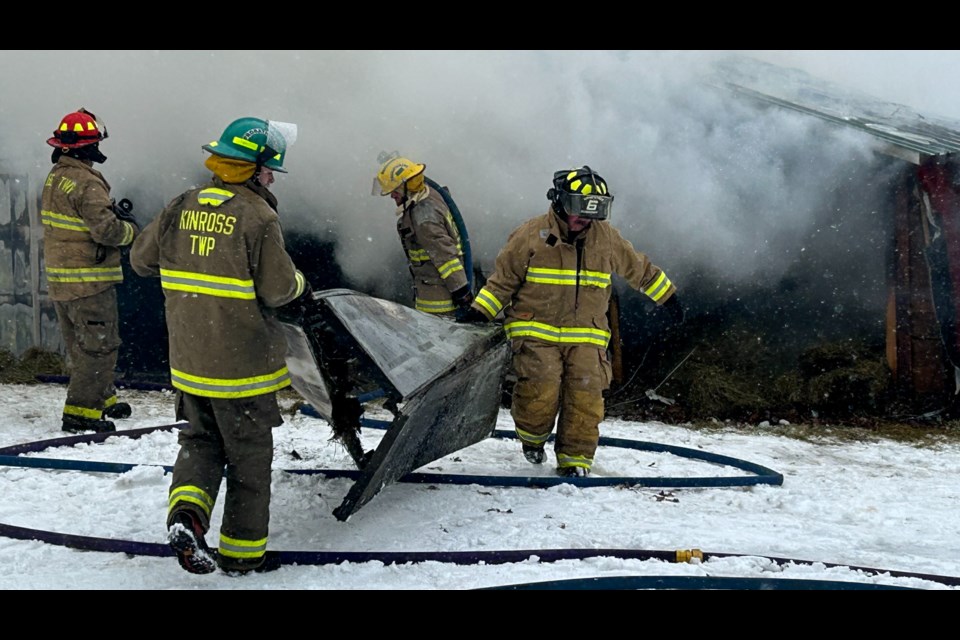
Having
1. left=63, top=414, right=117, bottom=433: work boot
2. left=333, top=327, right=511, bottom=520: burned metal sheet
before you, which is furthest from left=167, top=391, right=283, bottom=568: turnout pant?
left=63, top=414, right=117, bottom=433: work boot

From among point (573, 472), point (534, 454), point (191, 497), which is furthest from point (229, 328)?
point (534, 454)

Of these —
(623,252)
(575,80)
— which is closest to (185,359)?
(623,252)

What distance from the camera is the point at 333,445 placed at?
556cm

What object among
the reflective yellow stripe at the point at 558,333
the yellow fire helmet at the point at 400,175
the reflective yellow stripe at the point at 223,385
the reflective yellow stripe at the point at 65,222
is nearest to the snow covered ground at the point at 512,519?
the reflective yellow stripe at the point at 223,385

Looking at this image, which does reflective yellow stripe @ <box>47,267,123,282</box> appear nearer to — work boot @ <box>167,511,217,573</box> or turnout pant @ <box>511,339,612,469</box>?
turnout pant @ <box>511,339,612,469</box>

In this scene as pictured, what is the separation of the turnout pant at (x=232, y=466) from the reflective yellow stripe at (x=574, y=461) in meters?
1.95

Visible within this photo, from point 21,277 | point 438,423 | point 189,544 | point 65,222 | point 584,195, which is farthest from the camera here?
point 21,277

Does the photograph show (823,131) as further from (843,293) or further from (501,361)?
(501,361)

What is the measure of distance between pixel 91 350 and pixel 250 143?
3.01 metres

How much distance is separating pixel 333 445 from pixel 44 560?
2.21m

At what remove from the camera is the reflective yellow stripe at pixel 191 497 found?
3354mm

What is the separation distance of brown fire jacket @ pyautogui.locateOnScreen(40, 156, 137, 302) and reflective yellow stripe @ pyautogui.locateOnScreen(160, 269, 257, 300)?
2722mm

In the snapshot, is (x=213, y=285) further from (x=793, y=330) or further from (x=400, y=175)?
(x=793, y=330)

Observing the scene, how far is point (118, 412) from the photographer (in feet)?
20.8
